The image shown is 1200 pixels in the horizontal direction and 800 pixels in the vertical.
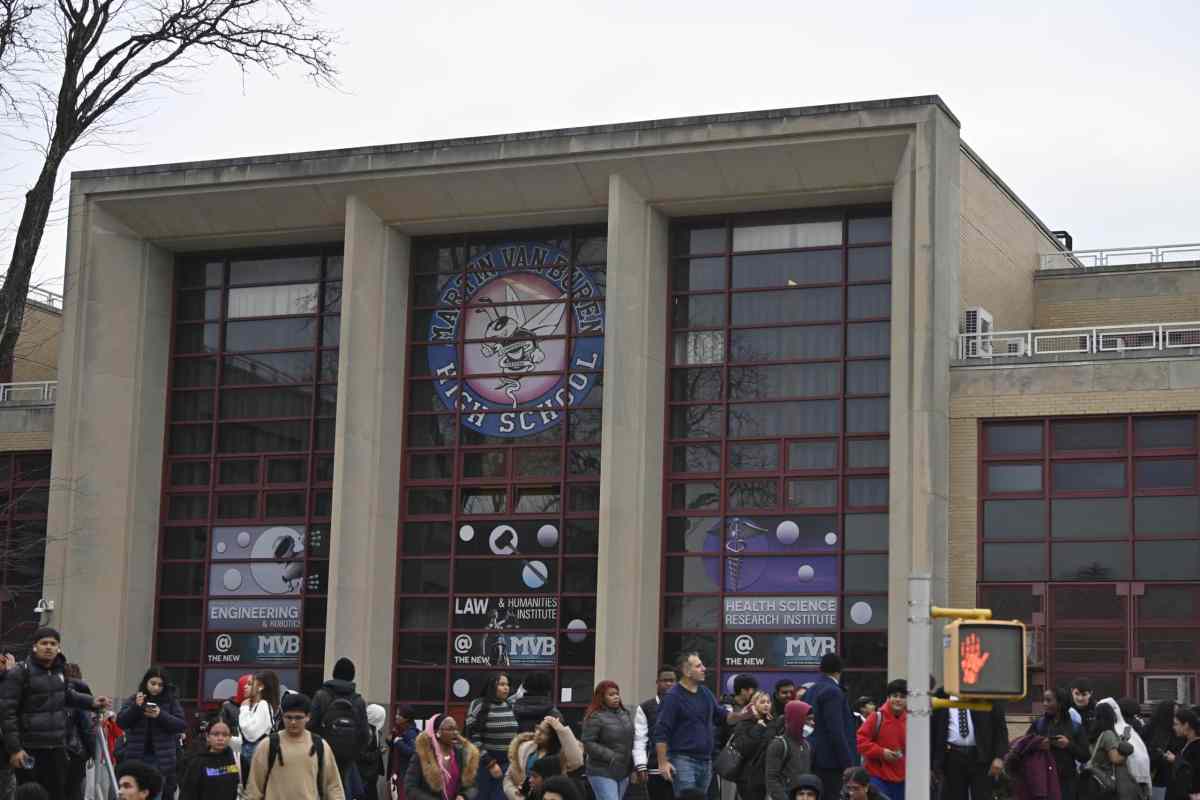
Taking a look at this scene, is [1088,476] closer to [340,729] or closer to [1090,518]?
[1090,518]

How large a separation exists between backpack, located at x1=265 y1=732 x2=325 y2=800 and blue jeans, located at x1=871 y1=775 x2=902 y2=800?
19.6ft

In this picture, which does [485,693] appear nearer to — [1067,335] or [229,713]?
[229,713]

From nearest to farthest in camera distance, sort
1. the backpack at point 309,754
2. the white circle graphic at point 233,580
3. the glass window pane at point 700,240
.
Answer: the backpack at point 309,754 → the glass window pane at point 700,240 → the white circle graphic at point 233,580

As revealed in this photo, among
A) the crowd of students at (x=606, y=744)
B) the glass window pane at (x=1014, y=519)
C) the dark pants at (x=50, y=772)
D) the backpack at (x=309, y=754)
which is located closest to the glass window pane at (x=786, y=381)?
the glass window pane at (x=1014, y=519)

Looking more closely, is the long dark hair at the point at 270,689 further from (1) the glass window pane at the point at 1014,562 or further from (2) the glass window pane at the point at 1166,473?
(2) the glass window pane at the point at 1166,473

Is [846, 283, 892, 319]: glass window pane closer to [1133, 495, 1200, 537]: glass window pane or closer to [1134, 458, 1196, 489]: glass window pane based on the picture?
[1134, 458, 1196, 489]: glass window pane

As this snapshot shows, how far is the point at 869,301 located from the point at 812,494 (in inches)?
135

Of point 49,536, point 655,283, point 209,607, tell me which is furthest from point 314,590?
point 655,283

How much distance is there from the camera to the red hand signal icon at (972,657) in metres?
7.95

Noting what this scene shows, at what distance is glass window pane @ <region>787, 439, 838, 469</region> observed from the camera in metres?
32.7

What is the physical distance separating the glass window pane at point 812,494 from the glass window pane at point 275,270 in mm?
10329

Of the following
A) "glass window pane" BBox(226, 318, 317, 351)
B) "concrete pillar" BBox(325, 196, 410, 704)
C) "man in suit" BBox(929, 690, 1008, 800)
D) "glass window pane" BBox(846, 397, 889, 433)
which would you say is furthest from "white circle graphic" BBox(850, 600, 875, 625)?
"man in suit" BBox(929, 690, 1008, 800)

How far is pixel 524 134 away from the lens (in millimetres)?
33812

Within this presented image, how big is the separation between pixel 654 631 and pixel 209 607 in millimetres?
9060
